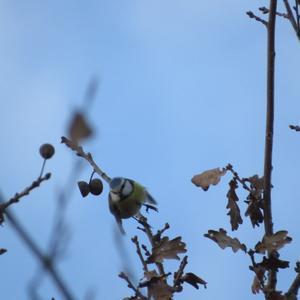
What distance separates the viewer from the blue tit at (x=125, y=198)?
541 centimetres

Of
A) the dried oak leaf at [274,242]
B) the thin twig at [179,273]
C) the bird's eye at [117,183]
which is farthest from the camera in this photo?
the bird's eye at [117,183]

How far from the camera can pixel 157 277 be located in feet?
11.3

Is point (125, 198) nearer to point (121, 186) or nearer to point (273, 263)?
point (121, 186)

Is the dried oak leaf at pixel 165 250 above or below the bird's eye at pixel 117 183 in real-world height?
below

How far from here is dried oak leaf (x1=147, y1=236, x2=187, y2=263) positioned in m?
3.60

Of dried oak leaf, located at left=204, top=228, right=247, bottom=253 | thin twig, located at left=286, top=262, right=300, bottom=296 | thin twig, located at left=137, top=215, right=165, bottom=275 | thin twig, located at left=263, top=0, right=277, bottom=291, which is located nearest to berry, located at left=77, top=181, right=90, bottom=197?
thin twig, located at left=137, top=215, right=165, bottom=275

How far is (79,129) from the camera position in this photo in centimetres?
125

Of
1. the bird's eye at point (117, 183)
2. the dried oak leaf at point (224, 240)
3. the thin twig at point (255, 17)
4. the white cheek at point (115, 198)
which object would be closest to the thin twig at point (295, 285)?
the dried oak leaf at point (224, 240)

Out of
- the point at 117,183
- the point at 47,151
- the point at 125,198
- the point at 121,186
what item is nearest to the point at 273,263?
the point at 47,151

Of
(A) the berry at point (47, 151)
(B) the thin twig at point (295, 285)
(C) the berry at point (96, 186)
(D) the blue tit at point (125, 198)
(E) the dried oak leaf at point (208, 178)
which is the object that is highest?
(D) the blue tit at point (125, 198)

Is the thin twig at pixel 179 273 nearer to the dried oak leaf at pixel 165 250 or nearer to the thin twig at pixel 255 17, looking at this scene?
the dried oak leaf at pixel 165 250

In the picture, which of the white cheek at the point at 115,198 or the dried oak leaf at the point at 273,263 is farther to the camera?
the white cheek at the point at 115,198

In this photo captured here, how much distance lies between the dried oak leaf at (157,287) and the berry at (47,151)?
4.46 ft

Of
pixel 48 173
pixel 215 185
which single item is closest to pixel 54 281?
pixel 48 173
